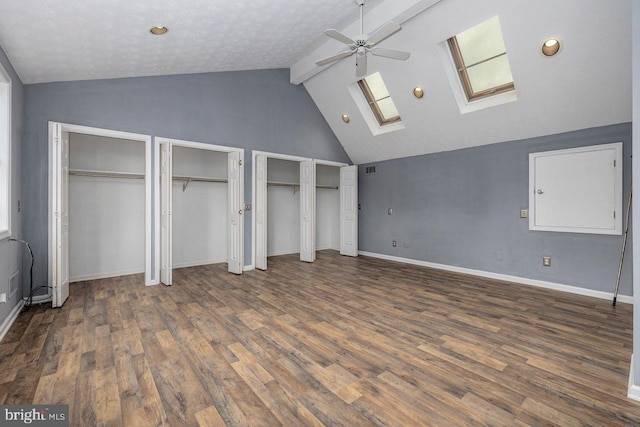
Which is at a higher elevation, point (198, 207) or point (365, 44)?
point (365, 44)

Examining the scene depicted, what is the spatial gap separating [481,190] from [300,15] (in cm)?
392

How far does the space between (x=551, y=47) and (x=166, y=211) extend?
5.36 m

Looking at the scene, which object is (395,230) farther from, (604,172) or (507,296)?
(604,172)

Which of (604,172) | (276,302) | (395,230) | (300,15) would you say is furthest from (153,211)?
(604,172)

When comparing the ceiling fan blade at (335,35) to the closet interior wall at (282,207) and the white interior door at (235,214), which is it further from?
the closet interior wall at (282,207)

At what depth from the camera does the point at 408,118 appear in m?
5.38

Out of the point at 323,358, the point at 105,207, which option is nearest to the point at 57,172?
the point at 105,207

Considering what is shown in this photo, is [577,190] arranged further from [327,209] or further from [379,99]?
[327,209]

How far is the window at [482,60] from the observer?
3898 millimetres

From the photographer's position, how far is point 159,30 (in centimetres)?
304

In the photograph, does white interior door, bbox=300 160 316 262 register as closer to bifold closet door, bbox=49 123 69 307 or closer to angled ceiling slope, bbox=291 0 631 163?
angled ceiling slope, bbox=291 0 631 163

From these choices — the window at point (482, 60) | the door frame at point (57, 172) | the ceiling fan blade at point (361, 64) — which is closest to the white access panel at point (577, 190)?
the window at point (482, 60)

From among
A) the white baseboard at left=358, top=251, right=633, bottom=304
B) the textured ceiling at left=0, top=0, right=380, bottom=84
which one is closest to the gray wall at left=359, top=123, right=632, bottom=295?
the white baseboard at left=358, top=251, right=633, bottom=304

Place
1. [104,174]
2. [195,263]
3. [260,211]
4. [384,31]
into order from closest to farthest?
1. [384,31]
2. [104,174]
3. [260,211]
4. [195,263]
